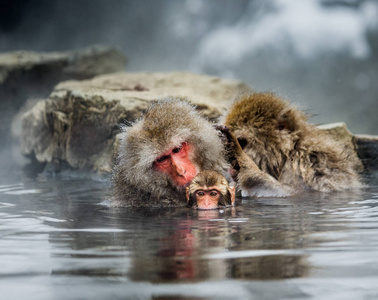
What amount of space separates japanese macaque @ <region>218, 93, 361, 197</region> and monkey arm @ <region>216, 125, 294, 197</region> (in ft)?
0.11

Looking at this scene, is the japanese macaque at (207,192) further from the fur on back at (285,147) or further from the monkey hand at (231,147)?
the fur on back at (285,147)

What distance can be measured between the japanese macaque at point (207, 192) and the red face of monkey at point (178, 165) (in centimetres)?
6

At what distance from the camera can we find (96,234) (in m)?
3.06

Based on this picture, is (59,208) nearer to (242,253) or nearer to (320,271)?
(242,253)

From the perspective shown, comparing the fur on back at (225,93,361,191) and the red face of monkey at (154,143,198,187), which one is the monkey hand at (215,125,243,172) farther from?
the red face of monkey at (154,143,198,187)

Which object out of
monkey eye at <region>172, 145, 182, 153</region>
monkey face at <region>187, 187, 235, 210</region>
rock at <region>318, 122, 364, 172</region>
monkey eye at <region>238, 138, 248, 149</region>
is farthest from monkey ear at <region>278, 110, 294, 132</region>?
rock at <region>318, 122, 364, 172</region>

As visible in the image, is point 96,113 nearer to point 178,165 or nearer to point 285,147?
point 285,147

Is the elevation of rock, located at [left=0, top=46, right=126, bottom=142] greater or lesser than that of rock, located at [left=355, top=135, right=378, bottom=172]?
greater

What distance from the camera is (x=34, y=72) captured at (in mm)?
13516

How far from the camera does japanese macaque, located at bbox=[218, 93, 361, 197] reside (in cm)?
532

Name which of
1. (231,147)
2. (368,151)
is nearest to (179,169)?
(231,147)

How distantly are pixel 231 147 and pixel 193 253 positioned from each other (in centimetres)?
275

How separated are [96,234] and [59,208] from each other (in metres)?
1.59

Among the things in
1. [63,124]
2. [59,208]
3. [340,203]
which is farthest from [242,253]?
[63,124]
